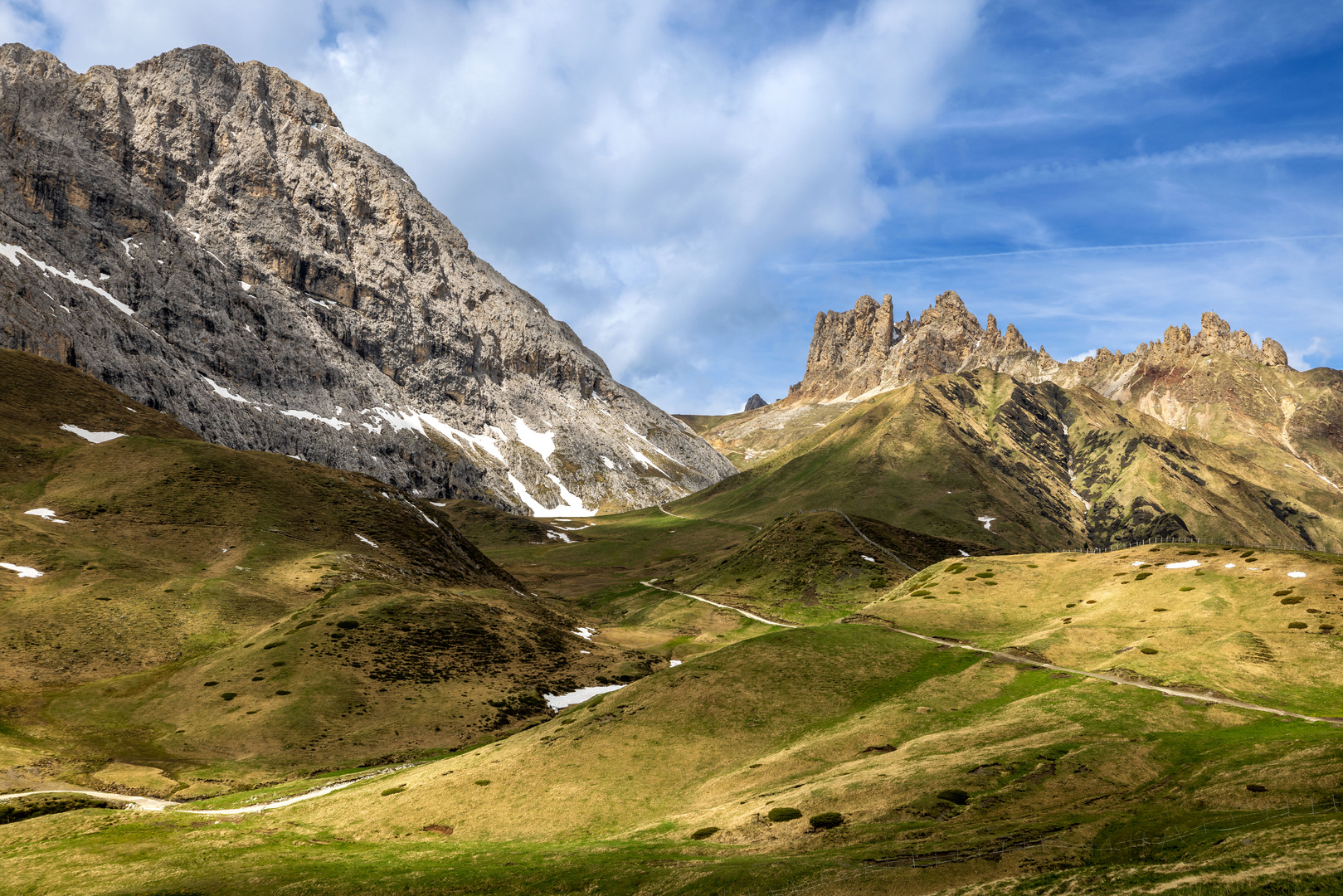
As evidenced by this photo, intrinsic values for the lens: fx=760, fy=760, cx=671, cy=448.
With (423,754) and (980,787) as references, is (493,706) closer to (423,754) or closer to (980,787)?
(423,754)

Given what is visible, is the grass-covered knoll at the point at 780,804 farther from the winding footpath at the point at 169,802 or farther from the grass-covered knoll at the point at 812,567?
the grass-covered knoll at the point at 812,567

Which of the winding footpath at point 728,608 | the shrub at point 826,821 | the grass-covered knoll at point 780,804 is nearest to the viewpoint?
the grass-covered knoll at point 780,804

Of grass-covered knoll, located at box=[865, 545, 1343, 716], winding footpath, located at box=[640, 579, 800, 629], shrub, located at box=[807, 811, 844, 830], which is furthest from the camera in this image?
winding footpath, located at box=[640, 579, 800, 629]

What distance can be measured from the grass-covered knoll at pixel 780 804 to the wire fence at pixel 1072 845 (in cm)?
23

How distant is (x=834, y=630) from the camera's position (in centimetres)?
8925

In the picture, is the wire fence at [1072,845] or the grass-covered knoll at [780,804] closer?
the wire fence at [1072,845]

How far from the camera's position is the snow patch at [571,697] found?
308 feet

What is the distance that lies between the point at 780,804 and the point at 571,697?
55.4m

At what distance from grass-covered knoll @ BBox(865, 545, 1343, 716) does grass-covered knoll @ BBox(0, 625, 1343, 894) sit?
298 inches

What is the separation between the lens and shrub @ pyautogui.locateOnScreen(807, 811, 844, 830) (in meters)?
42.1

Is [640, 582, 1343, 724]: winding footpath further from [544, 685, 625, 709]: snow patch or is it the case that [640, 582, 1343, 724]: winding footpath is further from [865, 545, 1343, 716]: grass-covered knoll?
[544, 685, 625, 709]: snow patch

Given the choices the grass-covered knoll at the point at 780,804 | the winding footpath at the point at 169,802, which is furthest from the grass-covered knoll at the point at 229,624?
the grass-covered knoll at the point at 780,804

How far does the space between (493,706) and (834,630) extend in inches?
1615

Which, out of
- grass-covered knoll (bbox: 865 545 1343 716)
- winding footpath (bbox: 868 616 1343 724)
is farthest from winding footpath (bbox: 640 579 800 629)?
winding footpath (bbox: 868 616 1343 724)
